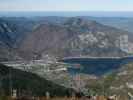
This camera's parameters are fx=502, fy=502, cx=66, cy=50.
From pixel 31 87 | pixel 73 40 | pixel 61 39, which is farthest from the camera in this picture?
pixel 61 39

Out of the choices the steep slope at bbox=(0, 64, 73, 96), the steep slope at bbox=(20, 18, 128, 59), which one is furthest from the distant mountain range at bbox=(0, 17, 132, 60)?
the steep slope at bbox=(0, 64, 73, 96)

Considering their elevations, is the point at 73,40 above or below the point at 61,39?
above

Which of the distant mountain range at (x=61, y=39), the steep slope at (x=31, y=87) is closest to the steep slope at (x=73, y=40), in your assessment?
the distant mountain range at (x=61, y=39)

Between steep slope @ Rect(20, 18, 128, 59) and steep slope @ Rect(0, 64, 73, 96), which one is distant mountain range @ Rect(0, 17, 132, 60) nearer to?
steep slope @ Rect(20, 18, 128, 59)

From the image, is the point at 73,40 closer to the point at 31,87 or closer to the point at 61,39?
the point at 61,39

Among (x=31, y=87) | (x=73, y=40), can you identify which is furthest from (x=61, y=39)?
(x=31, y=87)

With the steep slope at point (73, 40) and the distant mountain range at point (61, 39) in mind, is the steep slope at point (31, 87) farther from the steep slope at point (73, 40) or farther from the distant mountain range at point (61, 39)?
the steep slope at point (73, 40)

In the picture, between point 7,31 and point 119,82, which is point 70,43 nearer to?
point 7,31

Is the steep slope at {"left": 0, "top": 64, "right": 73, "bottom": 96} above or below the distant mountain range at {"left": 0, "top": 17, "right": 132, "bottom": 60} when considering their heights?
above
